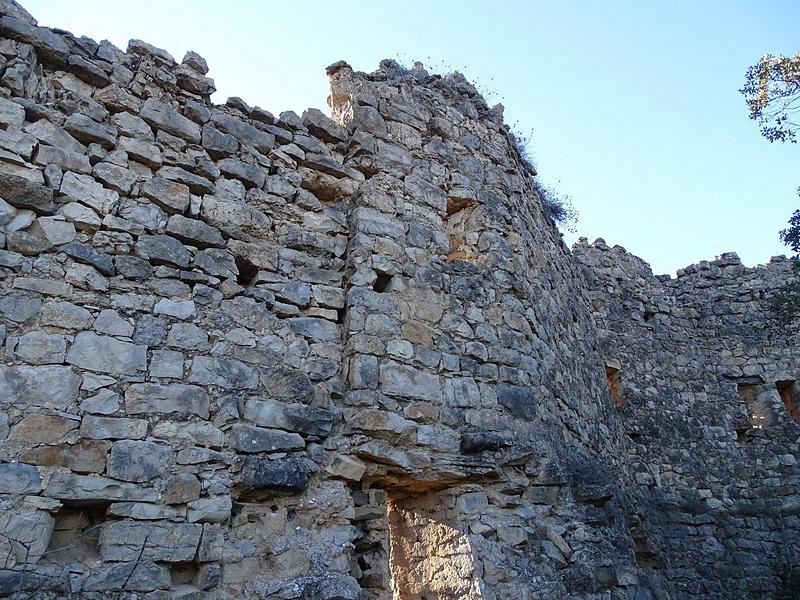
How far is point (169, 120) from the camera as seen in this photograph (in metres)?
4.07

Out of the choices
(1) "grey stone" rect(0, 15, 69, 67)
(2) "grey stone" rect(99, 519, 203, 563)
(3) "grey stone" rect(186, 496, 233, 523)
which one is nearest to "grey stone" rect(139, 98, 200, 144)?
(1) "grey stone" rect(0, 15, 69, 67)

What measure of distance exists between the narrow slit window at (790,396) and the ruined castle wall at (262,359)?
6.05m

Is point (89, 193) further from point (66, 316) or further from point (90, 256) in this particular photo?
point (66, 316)

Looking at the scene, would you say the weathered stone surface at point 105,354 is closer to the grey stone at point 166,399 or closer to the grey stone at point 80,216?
the grey stone at point 166,399

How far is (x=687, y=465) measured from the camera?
28.7ft

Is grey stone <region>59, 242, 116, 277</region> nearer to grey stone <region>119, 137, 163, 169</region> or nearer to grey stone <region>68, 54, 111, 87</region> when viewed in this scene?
grey stone <region>119, 137, 163, 169</region>

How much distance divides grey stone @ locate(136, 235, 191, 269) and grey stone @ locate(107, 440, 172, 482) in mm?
1096

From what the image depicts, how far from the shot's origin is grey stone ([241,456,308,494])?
134 inches

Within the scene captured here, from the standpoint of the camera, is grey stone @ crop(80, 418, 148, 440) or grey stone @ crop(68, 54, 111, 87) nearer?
grey stone @ crop(80, 418, 148, 440)

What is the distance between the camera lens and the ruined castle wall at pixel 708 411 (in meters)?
8.18

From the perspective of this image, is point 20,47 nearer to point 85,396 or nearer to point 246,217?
point 246,217

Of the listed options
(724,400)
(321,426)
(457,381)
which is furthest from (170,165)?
(724,400)

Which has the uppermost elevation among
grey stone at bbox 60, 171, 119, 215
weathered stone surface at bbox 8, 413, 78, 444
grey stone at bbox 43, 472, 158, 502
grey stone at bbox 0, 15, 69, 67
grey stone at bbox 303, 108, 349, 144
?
grey stone at bbox 303, 108, 349, 144

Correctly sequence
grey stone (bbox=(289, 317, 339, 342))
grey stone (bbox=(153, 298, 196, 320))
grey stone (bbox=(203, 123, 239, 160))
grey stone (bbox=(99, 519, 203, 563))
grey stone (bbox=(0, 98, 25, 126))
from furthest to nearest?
grey stone (bbox=(203, 123, 239, 160)) < grey stone (bbox=(289, 317, 339, 342)) < grey stone (bbox=(153, 298, 196, 320)) < grey stone (bbox=(0, 98, 25, 126)) < grey stone (bbox=(99, 519, 203, 563))
